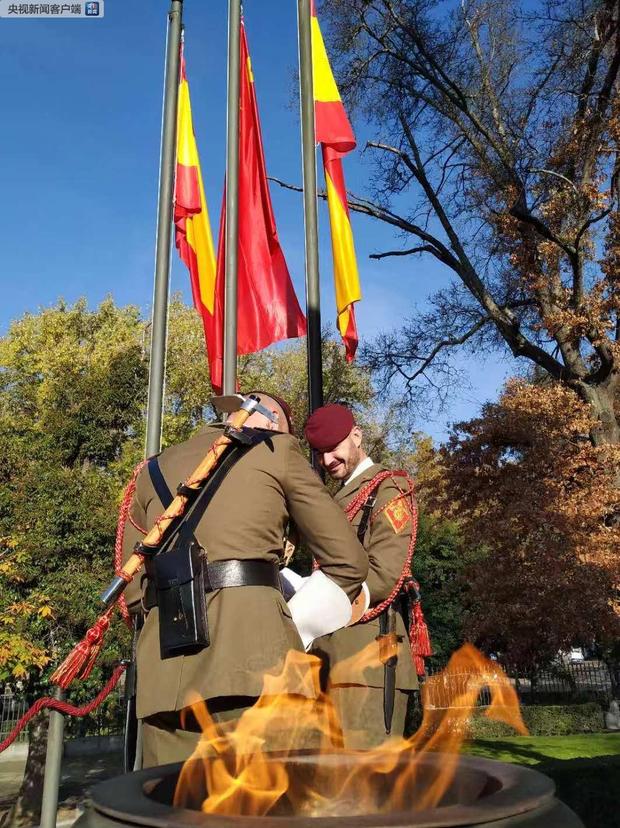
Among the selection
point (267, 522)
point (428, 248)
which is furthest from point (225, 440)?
point (428, 248)

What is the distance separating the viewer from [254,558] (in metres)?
2.22

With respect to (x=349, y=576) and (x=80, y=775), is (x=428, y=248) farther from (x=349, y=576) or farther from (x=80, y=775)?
(x=349, y=576)

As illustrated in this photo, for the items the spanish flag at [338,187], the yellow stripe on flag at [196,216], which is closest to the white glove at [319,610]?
the spanish flag at [338,187]

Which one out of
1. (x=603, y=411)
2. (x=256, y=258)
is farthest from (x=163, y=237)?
(x=603, y=411)

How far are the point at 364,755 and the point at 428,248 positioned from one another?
50.6 ft

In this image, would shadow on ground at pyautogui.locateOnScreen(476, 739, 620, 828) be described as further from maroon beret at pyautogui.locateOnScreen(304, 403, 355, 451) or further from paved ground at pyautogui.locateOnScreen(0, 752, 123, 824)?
paved ground at pyautogui.locateOnScreen(0, 752, 123, 824)

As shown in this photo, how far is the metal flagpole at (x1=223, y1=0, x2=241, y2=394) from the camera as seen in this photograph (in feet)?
13.5

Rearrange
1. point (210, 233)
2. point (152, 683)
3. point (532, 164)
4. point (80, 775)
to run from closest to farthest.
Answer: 1. point (152, 683)
2. point (210, 233)
3. point (80, 775)
4. point (532, 164)

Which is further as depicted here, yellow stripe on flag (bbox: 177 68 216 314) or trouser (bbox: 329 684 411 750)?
yellow stripe on flag (bbox: 177 68 216 314)

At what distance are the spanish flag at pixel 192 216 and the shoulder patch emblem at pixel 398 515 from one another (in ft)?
9.71

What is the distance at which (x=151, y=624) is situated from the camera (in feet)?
7.49

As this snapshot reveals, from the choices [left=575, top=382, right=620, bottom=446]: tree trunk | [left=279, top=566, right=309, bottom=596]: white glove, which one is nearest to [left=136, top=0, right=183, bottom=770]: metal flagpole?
[left=279, top=566, right=309, bottom=596]: white glove

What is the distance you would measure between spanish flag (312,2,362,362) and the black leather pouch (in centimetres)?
353

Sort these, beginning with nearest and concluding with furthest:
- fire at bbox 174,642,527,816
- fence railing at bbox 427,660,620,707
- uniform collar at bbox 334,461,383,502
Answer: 1. fire at bbox 174,642,527,816
2. uniform collar at bbox 334,461,383,502
3. fence railing at bbox 427,660,620,707
